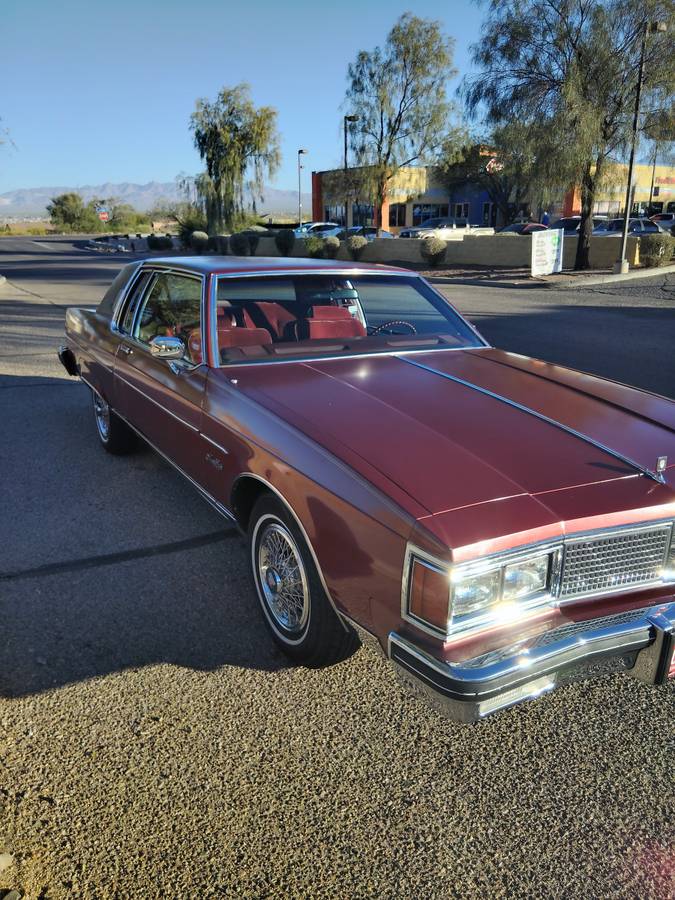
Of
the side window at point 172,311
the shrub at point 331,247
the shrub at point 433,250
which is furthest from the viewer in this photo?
the shrub at point 331,247

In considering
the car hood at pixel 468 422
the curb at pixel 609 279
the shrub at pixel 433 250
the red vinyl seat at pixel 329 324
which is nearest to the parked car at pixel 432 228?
the shrub at pixel 433 250

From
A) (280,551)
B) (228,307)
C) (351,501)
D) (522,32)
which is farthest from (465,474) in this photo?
(522,32)

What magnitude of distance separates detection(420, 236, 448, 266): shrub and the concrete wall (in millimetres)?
518

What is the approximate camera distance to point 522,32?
21703 millimetres

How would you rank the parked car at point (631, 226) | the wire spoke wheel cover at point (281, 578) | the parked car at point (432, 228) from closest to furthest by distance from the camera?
the wire spoke wheel cover at point (281, 578) < the parked car at point (631, 226) < the parked car at point (432, 228)

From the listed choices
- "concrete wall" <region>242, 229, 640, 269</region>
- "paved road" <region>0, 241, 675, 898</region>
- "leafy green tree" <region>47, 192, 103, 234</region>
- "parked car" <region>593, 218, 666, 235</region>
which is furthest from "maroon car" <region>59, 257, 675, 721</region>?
"leafy green tree" <region>47, 192, 103, 234</region>

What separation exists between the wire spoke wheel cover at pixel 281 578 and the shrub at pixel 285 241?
30790 millimetres

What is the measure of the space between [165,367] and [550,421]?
209cm

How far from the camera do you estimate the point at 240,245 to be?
3438cm

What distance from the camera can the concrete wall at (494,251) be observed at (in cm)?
2411

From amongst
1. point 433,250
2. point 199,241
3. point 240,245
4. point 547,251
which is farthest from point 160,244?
point 547,251

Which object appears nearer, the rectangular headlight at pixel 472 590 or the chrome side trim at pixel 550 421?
the rectangular headlight at pixel 472 590

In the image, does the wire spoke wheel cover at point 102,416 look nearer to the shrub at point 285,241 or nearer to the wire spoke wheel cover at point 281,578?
the wire spoke wheel cover at point 281,578

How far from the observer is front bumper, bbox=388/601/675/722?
209 centimetres
